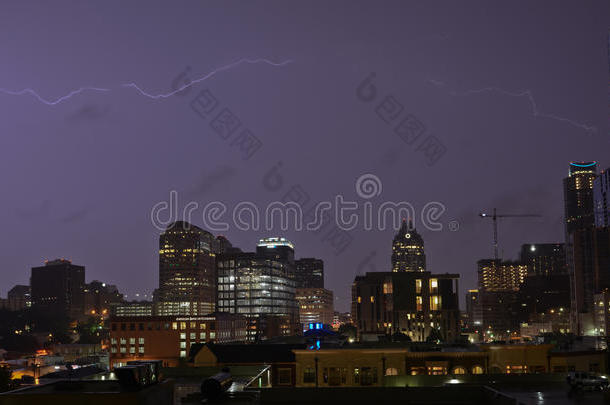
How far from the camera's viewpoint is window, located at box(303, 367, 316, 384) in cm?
6625

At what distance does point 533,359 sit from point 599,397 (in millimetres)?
38626

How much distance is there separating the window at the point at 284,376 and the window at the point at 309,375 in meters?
7.06

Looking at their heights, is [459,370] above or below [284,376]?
above

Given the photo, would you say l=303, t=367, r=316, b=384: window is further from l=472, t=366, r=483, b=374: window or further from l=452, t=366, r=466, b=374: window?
l=472, t=366, r=483, b=374: window

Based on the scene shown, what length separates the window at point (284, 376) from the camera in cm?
7312

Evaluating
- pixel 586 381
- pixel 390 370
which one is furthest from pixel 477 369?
pixel 586 381

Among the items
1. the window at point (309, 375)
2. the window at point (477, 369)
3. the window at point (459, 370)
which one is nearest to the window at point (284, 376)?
the window at point (309, 375)

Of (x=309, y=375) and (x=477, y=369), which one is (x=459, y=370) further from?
(x=309, y=375)

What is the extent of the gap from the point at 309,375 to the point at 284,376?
7.79 m

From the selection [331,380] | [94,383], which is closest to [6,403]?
[94,383]

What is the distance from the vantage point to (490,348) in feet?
221

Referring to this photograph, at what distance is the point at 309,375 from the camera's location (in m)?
66.3

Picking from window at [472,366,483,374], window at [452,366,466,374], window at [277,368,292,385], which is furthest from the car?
window at [277,368,292,385]

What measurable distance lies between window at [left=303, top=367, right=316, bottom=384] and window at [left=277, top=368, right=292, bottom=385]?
23.2ft
